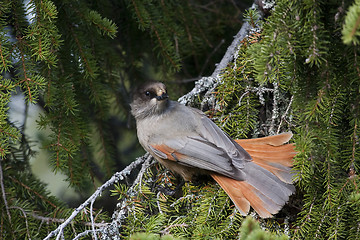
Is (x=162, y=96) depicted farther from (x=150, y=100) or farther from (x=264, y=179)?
(x=264, y=179)

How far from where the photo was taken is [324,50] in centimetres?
176

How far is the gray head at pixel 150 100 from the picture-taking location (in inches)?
122

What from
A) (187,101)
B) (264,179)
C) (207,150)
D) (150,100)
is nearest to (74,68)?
(150,100)

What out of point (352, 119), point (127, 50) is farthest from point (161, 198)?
point (127, 50)

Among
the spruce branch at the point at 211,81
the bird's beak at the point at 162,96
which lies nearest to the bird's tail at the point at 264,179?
the spruce branch at the point at 211,81

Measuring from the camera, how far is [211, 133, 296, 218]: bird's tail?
235cm

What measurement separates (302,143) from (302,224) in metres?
0.46

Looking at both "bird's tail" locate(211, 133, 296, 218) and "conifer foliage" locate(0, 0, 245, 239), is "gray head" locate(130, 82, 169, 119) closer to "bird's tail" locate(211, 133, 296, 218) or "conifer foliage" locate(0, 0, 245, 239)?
"conifer foliage" locate(0, 0, 245, 239)

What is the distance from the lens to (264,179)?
255 cm

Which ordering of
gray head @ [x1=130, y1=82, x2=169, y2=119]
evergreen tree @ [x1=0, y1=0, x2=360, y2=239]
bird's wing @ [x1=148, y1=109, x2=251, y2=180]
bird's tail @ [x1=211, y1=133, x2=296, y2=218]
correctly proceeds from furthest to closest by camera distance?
gray head @ [x1=130, y1=82, x2=169, y2=119] → bird's wing @ [x1=148, y1=109, x2=251, y2=180] → bird's tail @ [x1=211, y1=133, x2=296, y2=218] → evergreen tree @ [x1=0, y1=0, x2=360, y2=239]

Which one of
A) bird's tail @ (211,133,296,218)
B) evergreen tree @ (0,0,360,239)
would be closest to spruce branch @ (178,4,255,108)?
evergreen tree @ (0,0,360,239)

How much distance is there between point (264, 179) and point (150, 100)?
1.14 metres

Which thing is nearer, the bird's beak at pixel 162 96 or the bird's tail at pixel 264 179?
the bird's tail at pixel 264 179

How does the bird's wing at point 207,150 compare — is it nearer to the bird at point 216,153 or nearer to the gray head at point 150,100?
the bird at point 216,153
